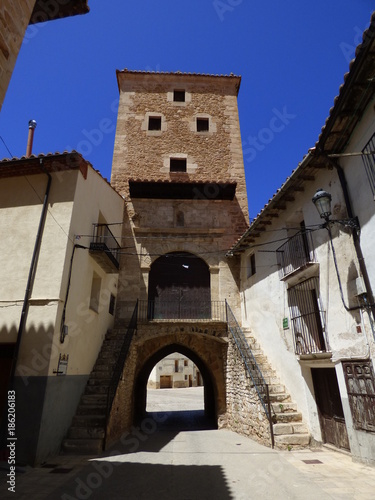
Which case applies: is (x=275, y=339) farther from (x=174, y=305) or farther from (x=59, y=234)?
(x=59, y=234)

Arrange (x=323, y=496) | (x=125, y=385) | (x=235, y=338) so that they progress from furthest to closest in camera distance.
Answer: (x=235, y=338)
(x=125, y=385)
(x=323, y=496)

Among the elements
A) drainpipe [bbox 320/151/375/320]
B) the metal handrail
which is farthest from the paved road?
the metal handrail

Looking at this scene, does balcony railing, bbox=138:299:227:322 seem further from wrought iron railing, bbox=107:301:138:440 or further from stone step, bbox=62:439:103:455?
stone step, bbox=62:439:103:455

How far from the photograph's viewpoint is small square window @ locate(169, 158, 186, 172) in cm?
1490

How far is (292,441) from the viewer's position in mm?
7133

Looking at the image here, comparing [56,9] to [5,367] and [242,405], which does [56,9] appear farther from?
[242,405]

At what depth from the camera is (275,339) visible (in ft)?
30.5

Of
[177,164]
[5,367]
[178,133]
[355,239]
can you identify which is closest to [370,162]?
[355,239]

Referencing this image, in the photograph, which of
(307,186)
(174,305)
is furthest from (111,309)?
(307,186)

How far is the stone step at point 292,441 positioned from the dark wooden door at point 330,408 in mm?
470

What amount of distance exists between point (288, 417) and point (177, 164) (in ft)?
38.3

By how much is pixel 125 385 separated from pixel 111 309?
9.30ft

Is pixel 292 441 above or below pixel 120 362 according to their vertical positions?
below

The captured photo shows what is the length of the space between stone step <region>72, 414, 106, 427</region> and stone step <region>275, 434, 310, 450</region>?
4.29m
